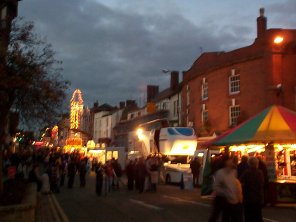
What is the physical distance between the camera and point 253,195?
997 cm

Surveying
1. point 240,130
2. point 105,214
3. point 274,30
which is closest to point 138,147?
point 274,30

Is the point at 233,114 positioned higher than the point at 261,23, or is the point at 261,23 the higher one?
the point at 261,23

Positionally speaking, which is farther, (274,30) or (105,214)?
(274,30)

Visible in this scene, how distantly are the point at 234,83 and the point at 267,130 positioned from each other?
750 inches

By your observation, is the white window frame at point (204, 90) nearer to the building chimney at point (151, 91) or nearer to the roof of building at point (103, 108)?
the building chimney at point (151, 91)

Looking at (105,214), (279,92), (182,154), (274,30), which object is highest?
(274,30)

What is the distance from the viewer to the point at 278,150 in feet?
62.1

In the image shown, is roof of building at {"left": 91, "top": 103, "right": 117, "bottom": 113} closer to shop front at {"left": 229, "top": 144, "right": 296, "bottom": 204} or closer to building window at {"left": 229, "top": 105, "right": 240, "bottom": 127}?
building window at {"left": 229, "top": 105, "right": 240, "bottom": 127}

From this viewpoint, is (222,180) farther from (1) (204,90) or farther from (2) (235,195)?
(1) (204,90)

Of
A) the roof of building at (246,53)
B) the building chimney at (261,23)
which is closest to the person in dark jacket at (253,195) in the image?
the roof of building at (246,53)

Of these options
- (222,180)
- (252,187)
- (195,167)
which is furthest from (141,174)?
(222,180)

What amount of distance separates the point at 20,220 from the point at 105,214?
13.3 ft

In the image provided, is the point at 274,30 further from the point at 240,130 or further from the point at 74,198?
the point at 74,198

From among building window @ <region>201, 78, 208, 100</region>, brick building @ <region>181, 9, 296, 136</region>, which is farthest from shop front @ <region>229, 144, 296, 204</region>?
building window @ <region>201, 78, 208, 100</region>
